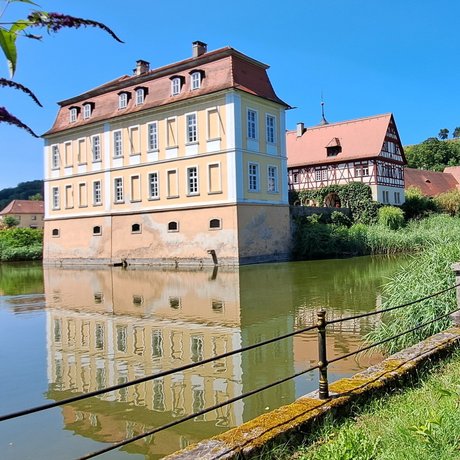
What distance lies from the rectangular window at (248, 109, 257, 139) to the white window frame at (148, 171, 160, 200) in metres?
6.25

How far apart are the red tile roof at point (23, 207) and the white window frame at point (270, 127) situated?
65.7 meters

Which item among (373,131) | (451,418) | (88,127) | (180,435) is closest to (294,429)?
(451,418)

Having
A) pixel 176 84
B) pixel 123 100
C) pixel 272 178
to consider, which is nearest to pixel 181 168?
pixel 176 84

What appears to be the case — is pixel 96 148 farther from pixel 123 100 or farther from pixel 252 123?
pixel 252 123

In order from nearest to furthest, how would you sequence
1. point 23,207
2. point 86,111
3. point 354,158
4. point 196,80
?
point 196,80 < point 86,111 < point 354,158 < point 23,207

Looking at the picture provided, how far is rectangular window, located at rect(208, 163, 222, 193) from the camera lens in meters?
28.6

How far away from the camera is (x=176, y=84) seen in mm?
30891

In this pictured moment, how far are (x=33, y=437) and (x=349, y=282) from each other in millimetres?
13721

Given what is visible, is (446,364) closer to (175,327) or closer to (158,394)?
(158,394)

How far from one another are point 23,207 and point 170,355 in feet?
282

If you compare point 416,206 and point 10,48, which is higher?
point 416,206

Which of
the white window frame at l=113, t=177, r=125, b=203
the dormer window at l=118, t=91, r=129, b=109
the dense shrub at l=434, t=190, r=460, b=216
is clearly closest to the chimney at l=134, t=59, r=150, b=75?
the dormer window at l=118, t=91, r=129, b=109

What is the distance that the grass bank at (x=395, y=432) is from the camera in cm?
343

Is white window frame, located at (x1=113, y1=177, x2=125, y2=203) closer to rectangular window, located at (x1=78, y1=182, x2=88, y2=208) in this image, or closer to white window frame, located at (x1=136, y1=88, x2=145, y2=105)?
rectangular window, located at (x1=78, y1=182, x2=88, y2=208)
